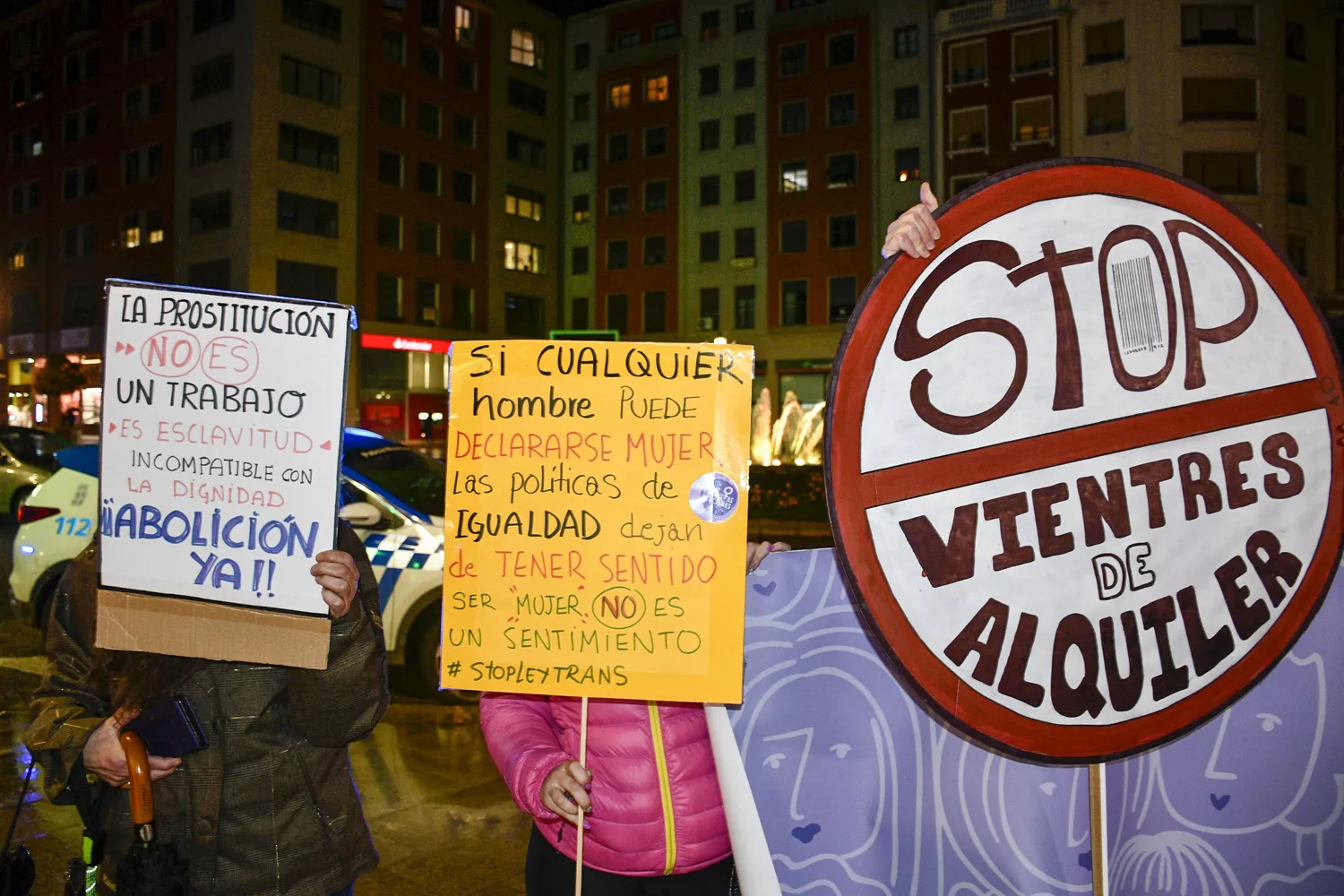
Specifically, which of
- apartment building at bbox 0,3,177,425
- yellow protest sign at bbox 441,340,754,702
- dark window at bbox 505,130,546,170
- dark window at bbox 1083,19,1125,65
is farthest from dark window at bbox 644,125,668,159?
yellow protest sign at bbox 441,340,754,702

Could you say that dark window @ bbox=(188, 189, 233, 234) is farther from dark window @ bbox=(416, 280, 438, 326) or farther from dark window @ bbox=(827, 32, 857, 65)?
dark window @ bbox=(827, 32, 857, 65)

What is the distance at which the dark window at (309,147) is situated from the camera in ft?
112

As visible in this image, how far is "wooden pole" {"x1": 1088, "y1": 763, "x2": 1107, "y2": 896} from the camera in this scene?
165 centimetres

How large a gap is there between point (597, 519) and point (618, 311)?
42.7 metres

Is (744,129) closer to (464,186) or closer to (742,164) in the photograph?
(742,164)

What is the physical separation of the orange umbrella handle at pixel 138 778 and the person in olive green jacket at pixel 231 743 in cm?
6

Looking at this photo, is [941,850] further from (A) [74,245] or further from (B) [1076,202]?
(A) [74,245]

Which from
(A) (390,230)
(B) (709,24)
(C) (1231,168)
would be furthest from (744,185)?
(C) (1231,168)

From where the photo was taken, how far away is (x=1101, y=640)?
1.51 meters

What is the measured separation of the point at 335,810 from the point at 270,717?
0.29m

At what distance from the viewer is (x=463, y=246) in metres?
40.7

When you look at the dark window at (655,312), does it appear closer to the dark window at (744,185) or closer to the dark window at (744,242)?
the dark window at (744,242)

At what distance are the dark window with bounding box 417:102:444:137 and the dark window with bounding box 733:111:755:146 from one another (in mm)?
13019

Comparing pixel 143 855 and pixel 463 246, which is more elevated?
pixel 463 246
